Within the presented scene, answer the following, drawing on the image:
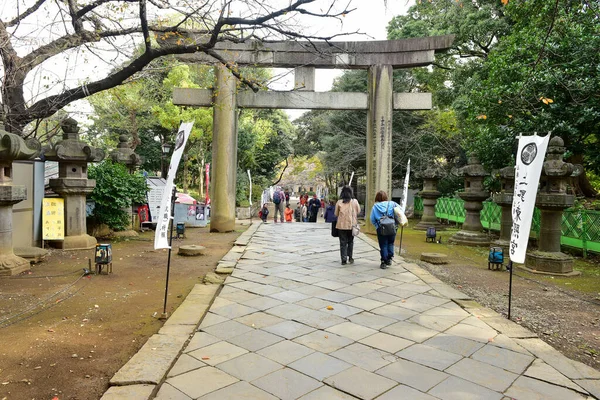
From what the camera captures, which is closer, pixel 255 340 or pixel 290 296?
pixel 255 340

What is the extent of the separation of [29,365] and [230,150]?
29.3 feet

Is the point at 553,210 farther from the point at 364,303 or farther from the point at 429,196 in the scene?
the point at 429,196

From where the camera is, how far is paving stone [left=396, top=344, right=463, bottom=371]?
305 cm

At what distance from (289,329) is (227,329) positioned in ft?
1.93

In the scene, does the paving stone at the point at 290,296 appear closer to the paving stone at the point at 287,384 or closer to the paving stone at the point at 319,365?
the paving stone at the point at 319,365

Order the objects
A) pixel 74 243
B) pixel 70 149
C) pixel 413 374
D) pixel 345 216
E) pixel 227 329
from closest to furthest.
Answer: pixel 413 374
pixel 227 329
pixel 345 216
pixel 74 243
pixel 70 149

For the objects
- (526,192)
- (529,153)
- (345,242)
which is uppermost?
(529,153)

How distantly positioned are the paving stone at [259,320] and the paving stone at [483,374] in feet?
5.60

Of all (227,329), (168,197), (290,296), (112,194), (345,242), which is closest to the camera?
(227,329)

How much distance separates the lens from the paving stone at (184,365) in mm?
→ 2867

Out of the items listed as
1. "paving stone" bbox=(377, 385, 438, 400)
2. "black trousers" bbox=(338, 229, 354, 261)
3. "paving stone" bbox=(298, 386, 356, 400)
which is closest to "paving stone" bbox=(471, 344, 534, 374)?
"paving stone" bbox=(377, 385, 438, 400)

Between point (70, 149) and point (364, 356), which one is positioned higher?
point (70, 149)

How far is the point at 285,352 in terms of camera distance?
322cm

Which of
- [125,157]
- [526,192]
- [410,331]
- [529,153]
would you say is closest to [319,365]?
[410,331]
